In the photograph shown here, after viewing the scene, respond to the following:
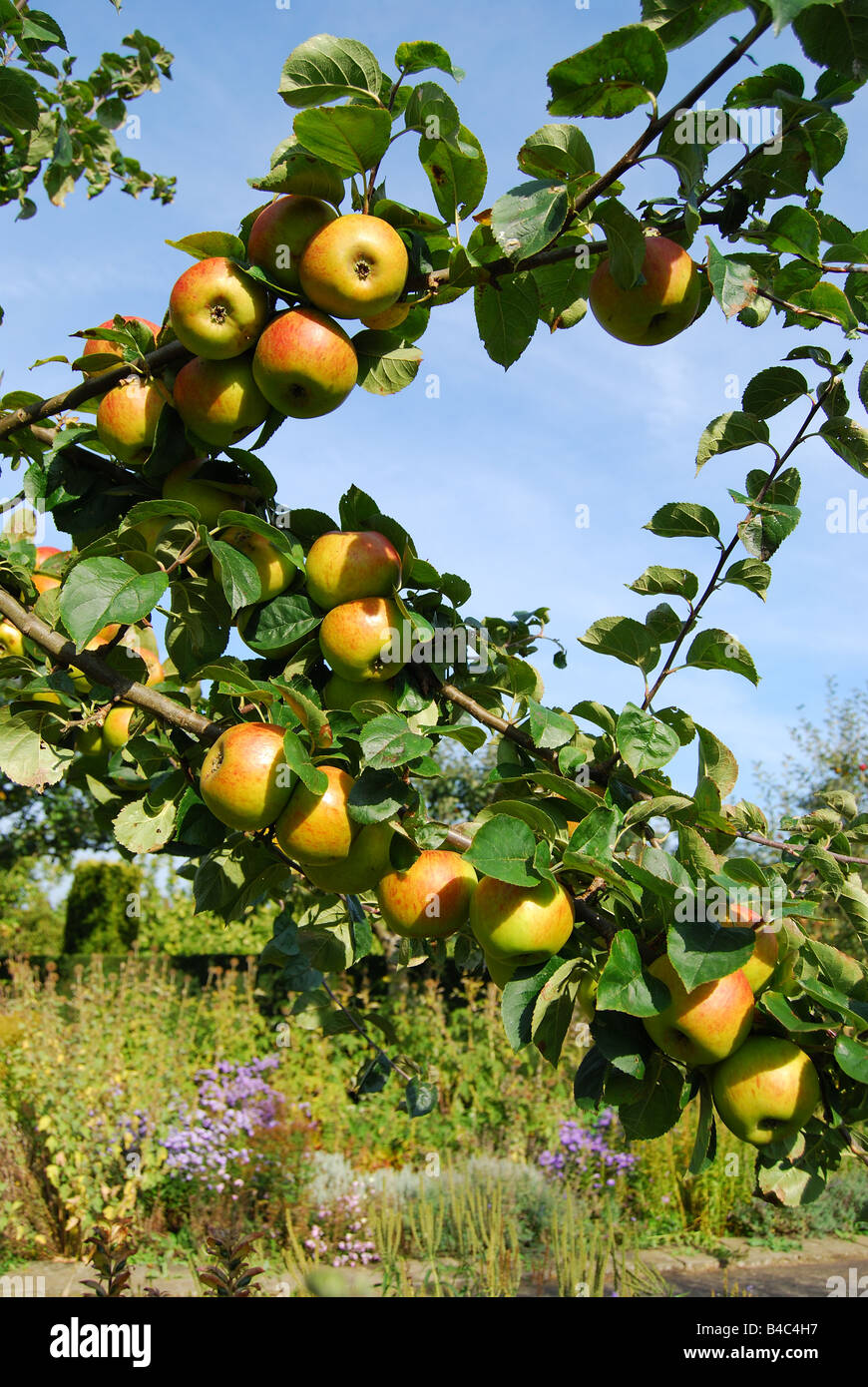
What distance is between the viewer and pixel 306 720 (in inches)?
50.0

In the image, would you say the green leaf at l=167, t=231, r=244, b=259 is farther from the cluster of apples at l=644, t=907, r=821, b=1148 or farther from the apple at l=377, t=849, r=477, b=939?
the cluster of apples at l=644, t=907, r=821, b=1148

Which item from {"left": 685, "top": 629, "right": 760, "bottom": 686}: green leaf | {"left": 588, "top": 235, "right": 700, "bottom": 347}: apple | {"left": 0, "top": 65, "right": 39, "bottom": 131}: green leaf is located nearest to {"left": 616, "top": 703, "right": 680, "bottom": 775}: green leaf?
{"left": 685, "top": 629, "right": 760, "bottom": 686}: green leaf

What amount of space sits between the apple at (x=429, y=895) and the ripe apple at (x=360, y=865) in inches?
1.4

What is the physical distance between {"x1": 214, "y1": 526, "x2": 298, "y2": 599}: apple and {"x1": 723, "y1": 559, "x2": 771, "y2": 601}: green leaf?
67cm

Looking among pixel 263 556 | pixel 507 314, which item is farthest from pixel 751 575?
pixel 263 556

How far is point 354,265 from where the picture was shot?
123cm

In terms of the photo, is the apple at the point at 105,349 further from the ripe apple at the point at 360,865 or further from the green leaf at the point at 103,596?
the ripe apple at the point at 360,865

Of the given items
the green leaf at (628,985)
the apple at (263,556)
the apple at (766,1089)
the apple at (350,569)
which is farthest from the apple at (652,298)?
the apple at (766,1089)

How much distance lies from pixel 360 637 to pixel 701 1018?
0.68m

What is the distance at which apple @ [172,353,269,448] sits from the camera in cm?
136

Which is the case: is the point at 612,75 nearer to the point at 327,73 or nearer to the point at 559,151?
the point at 559,151
